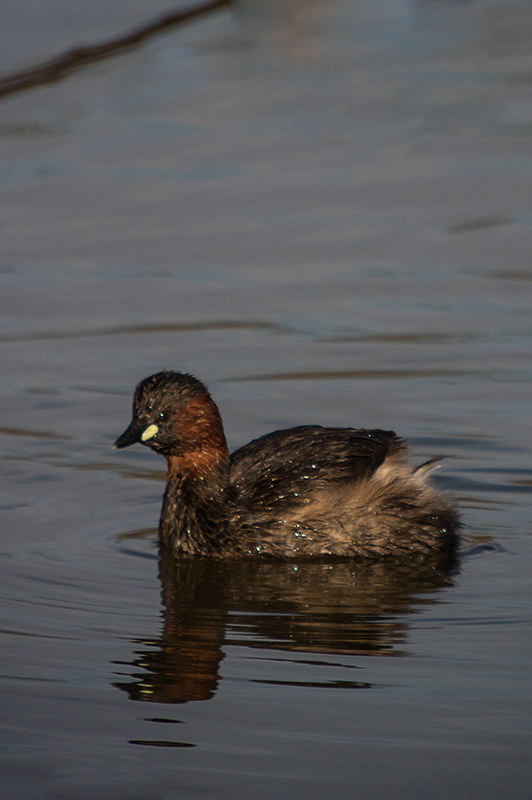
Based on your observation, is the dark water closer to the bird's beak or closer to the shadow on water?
the shadow on water

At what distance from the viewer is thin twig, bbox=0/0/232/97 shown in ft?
19.0

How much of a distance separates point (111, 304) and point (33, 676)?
5896mm

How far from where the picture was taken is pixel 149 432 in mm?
6906

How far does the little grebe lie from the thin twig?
1.69 meters

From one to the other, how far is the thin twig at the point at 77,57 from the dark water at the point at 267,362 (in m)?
2.28

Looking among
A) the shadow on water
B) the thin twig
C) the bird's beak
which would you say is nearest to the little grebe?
the bird's beak

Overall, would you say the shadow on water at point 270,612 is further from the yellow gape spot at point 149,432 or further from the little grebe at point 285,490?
the yellow gape spot at point 149,432

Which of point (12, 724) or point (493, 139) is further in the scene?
point (493, 139)

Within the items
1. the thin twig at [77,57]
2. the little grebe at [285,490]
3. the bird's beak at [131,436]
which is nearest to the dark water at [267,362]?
the little grebe at [285,490]

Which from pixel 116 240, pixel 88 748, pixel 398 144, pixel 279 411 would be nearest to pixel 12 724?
pixel 88 748

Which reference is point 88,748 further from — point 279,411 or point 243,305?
point 243,305

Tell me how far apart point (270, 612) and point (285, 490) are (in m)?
1.12

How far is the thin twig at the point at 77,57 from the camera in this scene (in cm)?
580

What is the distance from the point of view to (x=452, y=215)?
12047 mm
